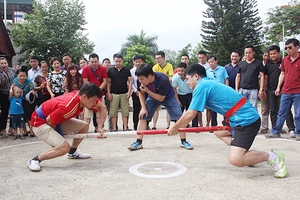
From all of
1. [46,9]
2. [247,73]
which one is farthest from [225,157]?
[46,9]

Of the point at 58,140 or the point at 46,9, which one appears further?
the point at 46,9

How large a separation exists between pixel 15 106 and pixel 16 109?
0.08 metres

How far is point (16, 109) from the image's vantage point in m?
7.03

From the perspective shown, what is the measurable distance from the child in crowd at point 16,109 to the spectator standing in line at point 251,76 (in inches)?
211

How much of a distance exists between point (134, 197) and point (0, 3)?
117 ft

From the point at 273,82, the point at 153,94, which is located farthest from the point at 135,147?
the point at 273,82

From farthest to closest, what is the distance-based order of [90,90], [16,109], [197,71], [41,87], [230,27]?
[230,27] → [41,87] → [16,109] → [90,90] → [197,71]

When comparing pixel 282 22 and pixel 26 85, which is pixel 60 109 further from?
pixel 282 22

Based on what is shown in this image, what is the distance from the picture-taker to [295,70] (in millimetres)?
6324

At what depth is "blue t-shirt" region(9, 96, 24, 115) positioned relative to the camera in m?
7.02

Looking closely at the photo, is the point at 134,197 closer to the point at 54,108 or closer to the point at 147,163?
the point at 147,163

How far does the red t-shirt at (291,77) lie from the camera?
630 centimetres

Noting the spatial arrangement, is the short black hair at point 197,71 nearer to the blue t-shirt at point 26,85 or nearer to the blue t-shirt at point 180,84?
the blue t-shirt at point 180,84

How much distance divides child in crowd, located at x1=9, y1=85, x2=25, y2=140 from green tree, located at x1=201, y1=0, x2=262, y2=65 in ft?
101
